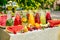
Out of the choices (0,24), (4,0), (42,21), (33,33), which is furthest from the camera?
(4,0)

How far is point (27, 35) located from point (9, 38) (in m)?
0.15

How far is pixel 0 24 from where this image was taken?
1.46 metres

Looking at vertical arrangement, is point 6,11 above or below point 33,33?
above

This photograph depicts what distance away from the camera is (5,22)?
4.84 ft

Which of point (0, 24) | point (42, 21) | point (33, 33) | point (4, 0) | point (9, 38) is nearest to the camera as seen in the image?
point (9, 38)

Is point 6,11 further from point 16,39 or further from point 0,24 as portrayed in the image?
point 16,39

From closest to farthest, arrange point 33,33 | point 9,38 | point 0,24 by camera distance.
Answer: point 9,38 < point 33,33 < point 0,24

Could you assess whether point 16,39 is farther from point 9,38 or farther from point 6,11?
point 6,11

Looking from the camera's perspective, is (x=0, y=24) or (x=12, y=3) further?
(x=12, y=3)

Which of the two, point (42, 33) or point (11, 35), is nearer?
point (11, 35)

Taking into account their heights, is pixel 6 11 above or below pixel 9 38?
above

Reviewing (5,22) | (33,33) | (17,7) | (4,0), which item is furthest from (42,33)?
(4,0)

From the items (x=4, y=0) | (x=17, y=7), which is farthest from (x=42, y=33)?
(x=4, y=0)

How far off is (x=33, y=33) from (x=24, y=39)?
0.32 ft
